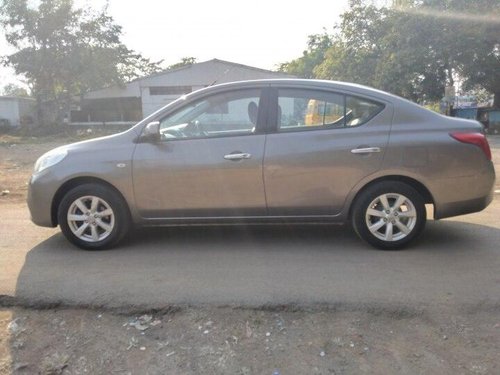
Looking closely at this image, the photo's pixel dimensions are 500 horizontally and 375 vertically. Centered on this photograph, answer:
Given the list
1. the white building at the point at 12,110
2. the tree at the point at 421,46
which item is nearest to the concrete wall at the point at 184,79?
the tree at the point at 421,46

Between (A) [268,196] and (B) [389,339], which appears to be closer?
(B) [389,339]

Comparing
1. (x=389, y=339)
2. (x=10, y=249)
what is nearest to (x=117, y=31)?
(x=10, y=249)

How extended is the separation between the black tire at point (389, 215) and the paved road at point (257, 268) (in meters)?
0.16

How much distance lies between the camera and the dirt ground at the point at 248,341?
3.00m

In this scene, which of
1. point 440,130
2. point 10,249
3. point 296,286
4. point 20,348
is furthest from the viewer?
point 10,249

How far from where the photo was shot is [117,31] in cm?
4100

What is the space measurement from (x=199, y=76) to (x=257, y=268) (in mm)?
33416

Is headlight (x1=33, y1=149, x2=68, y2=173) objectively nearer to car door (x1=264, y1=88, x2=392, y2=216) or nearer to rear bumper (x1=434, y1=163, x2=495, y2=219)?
car door (x1=264, y1=88, x2=392, y2=216)

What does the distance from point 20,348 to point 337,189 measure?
3.01 m

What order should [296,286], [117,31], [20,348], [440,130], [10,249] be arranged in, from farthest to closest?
[117,31] → [10,249] → [440,130] → [296,286] → [20,348]

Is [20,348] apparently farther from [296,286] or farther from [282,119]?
[282,119]

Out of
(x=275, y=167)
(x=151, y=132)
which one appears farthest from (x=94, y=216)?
(x=275, y=167)

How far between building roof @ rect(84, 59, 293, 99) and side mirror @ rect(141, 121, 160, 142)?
29.4 metres

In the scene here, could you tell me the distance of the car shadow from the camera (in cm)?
398
